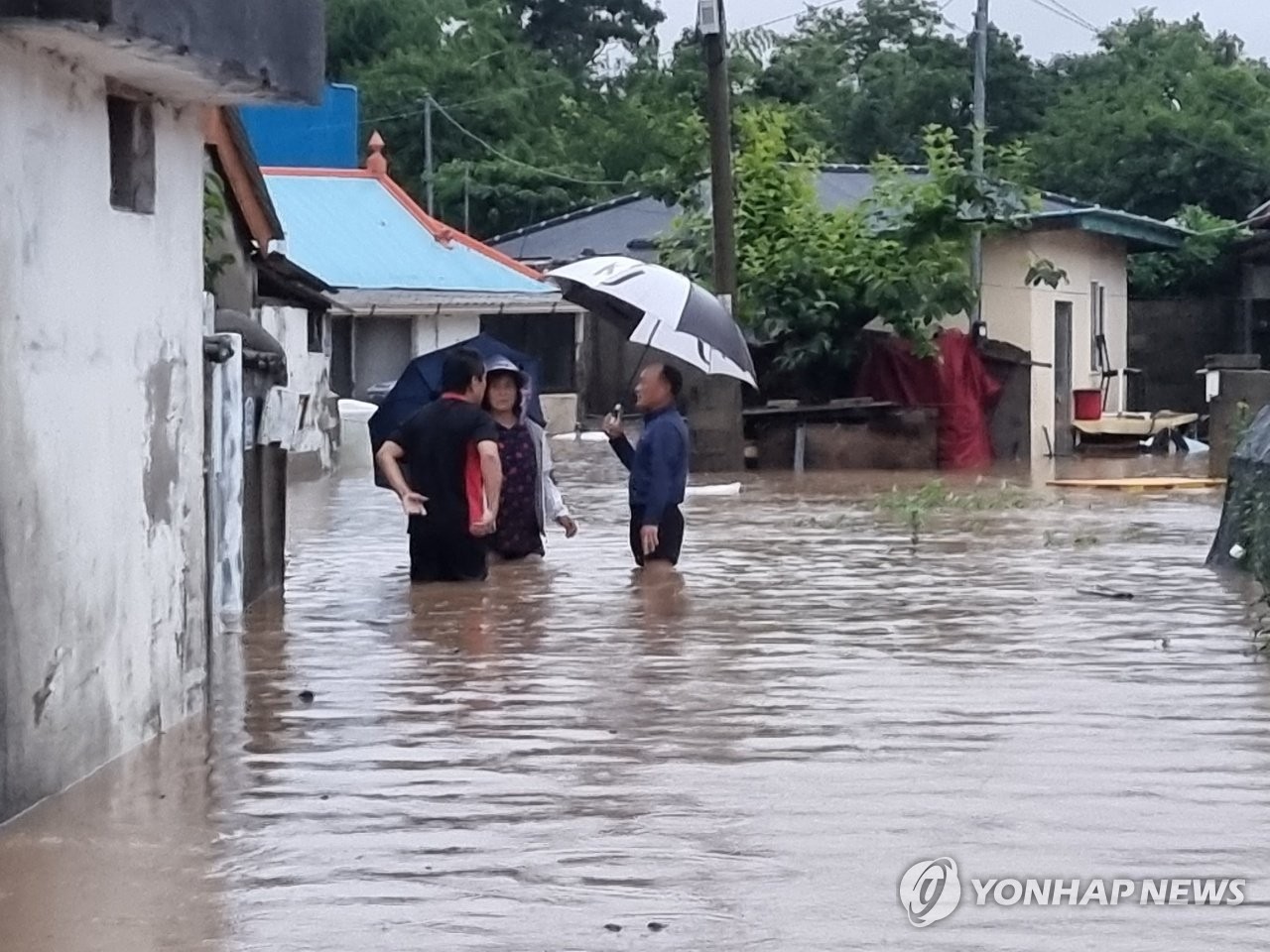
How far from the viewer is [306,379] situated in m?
28.2

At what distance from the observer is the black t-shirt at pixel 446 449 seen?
40.7ft

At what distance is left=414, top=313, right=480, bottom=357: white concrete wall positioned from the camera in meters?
38.4

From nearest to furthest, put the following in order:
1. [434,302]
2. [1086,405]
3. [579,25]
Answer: [1086,405]
[434,302]
[579,25]

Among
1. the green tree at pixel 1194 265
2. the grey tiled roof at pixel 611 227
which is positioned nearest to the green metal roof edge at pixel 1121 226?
the green tree at pixel 1194 265

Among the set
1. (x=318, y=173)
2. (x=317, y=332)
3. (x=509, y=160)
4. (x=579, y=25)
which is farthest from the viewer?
(x=579, y=25)

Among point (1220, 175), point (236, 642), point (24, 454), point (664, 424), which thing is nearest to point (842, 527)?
point (664, 424)

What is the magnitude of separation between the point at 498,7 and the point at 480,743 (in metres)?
52.5

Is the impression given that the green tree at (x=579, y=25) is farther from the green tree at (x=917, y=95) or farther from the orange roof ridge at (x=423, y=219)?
the orange roof ridge at (x=423, y=219)

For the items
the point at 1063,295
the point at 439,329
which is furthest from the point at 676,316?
the point at 439,329

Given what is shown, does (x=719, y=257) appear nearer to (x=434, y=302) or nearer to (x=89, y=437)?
(x=434, y=302)

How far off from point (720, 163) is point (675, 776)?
1802 centimetres

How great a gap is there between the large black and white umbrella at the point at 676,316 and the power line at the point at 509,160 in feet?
120

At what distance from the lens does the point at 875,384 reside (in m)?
26.8

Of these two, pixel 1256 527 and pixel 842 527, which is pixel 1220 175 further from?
pixel 1256 527
